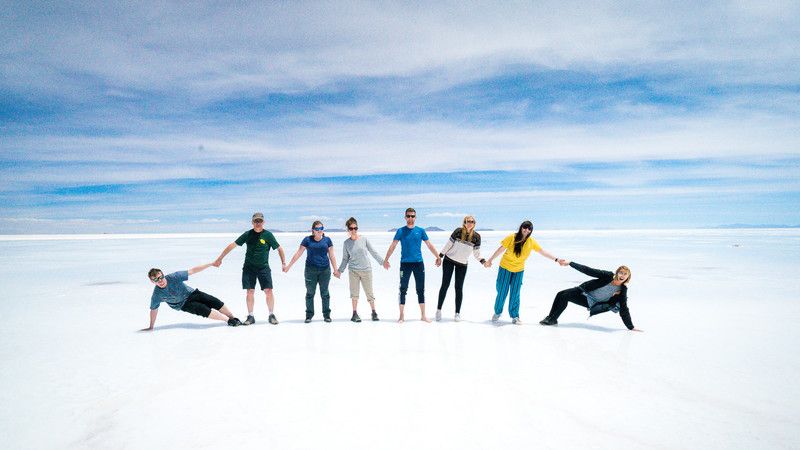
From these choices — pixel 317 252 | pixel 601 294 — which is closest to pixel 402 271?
pixel 317 252

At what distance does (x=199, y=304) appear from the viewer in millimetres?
7031

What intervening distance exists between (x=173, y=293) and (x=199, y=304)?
458 mm

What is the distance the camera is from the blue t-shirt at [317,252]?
290 inches

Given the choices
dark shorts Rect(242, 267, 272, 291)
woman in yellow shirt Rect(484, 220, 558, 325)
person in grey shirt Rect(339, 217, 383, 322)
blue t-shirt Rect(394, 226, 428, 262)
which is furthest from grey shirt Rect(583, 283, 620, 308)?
dark shorts Rect(242, 267, 272, 291)

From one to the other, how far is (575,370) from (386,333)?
117 inches

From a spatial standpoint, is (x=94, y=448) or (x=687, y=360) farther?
(x=687, y=360)

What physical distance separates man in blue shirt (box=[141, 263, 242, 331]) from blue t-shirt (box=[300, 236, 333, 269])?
166 centimetres

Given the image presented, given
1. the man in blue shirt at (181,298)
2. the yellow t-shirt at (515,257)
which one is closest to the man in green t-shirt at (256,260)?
the man in blue shirt at (181,298)

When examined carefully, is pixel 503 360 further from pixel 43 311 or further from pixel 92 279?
pixel 92 279

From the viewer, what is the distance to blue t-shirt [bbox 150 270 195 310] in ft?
22.1

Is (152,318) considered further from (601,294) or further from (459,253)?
(601,294)

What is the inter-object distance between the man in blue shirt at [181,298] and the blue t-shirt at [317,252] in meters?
1.66

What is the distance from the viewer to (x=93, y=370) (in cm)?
505

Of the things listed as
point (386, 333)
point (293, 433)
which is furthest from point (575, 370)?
point (293, 433)
